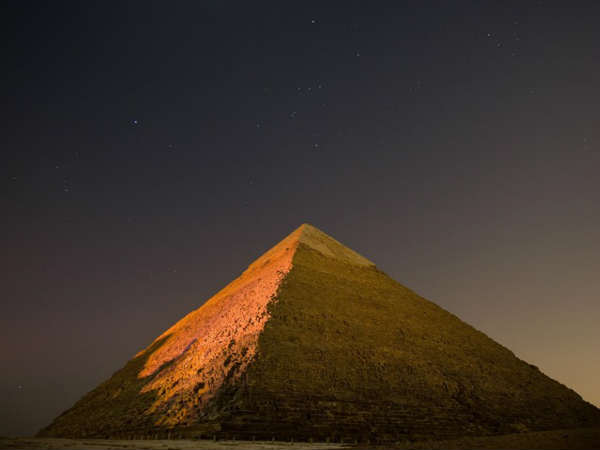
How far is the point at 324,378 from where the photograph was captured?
11.6m

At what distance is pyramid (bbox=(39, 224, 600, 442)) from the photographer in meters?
10.3

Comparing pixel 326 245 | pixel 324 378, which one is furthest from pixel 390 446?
pixel 326 245

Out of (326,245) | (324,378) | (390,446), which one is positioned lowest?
(390,446)

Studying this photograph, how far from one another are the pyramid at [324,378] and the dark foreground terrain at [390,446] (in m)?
0.51

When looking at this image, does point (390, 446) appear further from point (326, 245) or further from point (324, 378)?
point (326, 245)

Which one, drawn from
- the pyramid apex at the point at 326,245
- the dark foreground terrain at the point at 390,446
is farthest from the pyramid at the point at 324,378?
the pyramid apex at the point at 326,245

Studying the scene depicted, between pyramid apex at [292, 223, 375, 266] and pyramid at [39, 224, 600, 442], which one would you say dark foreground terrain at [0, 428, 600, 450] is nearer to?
pyramid at [39, 224, 600, 442]

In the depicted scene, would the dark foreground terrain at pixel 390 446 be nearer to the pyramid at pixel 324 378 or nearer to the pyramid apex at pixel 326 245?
the pyramid at pixel 324 378

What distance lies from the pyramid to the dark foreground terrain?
0.51 meters

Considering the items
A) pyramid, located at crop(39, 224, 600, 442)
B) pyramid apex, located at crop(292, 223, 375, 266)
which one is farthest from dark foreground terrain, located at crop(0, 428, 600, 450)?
pyramid apex, located at crop(292, 223, 375, 266)

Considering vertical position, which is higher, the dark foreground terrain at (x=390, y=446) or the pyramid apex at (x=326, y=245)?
the pyramid apex at (x=326, y=245)

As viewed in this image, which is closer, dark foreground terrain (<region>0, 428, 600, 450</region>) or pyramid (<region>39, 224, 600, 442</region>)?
dark foreground terrain (<region>0, 428, 600, 450</region>)

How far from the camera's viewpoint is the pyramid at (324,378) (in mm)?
10273

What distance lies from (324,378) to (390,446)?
2.50 meters
